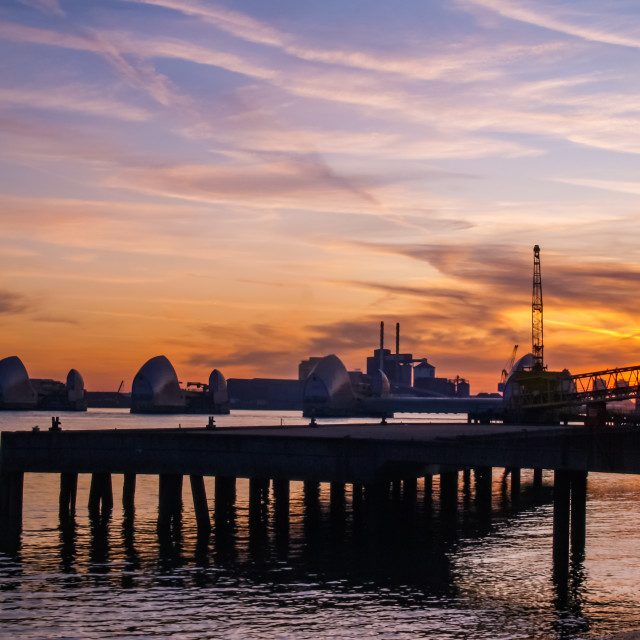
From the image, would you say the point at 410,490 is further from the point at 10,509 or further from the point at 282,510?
the point at 10,509

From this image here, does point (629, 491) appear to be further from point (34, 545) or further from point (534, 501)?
point (34, 545)

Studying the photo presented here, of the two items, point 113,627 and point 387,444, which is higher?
point 387,444

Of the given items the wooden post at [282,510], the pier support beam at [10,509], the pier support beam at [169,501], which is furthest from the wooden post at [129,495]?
the wooden post at [282,510]

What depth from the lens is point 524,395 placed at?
493ft

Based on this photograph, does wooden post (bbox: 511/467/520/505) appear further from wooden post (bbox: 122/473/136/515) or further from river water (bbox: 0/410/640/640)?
wooden post (bbox: 122/473/136/515)

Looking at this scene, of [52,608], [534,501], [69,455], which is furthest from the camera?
[534,501]

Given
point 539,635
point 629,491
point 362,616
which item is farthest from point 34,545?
point 629,491

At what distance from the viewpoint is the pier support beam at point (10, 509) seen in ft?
154

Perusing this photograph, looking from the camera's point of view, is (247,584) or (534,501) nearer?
(247,584)

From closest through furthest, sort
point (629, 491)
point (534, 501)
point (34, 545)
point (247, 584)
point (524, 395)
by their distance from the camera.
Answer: point (247, 584)
point (34, 545)
point (534, 501)
point (629, 491)
point (524, 395)

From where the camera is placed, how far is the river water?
31375mm

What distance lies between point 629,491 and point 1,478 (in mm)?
53463

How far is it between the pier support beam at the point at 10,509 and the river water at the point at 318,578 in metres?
0.79

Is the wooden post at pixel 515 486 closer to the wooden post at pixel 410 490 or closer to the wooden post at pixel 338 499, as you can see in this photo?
the wooden post at pixel 410 490
